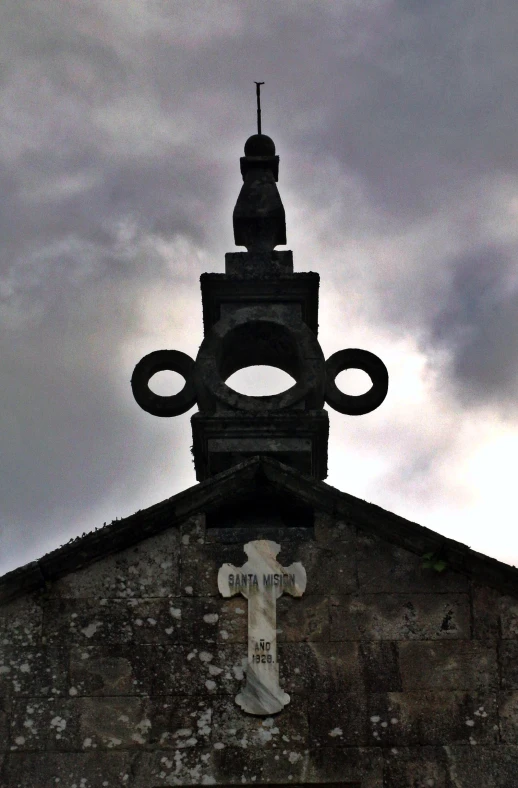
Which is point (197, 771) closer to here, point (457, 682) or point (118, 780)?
point (118, 780)

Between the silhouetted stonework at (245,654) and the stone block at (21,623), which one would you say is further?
the stone block at (21,623)

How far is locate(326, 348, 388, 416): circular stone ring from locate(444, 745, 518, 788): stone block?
3954 millimetres

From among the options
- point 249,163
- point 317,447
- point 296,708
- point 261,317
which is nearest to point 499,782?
point 296,708

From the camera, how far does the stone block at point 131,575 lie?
11.0m

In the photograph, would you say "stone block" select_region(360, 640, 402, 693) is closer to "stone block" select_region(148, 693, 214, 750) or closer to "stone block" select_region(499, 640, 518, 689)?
"stone block" select_region(499, 640, 518, 689)

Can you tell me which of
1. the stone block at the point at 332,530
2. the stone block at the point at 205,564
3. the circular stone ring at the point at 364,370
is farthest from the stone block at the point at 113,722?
the circular stone ring at the point at 364,370

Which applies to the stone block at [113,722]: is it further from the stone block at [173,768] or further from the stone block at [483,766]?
the stone block at [483,766]

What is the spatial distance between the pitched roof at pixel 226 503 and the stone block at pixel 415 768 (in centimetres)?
140

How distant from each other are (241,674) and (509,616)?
1.99m

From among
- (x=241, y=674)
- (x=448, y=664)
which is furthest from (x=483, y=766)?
(x=241, y=674)

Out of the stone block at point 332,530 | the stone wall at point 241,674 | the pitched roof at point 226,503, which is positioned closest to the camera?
the stone wall at point 241,674

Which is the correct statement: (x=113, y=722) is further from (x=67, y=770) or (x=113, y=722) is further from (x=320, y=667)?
(x=320, y=667)

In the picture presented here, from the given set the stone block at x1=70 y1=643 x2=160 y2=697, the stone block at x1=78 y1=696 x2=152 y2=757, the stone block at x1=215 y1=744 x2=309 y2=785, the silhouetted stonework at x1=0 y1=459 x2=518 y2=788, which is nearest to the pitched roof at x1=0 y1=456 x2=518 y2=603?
the silhouetted stonework at x1=0 y1=459 x2=518 y2=788

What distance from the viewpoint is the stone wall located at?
33.9ft
